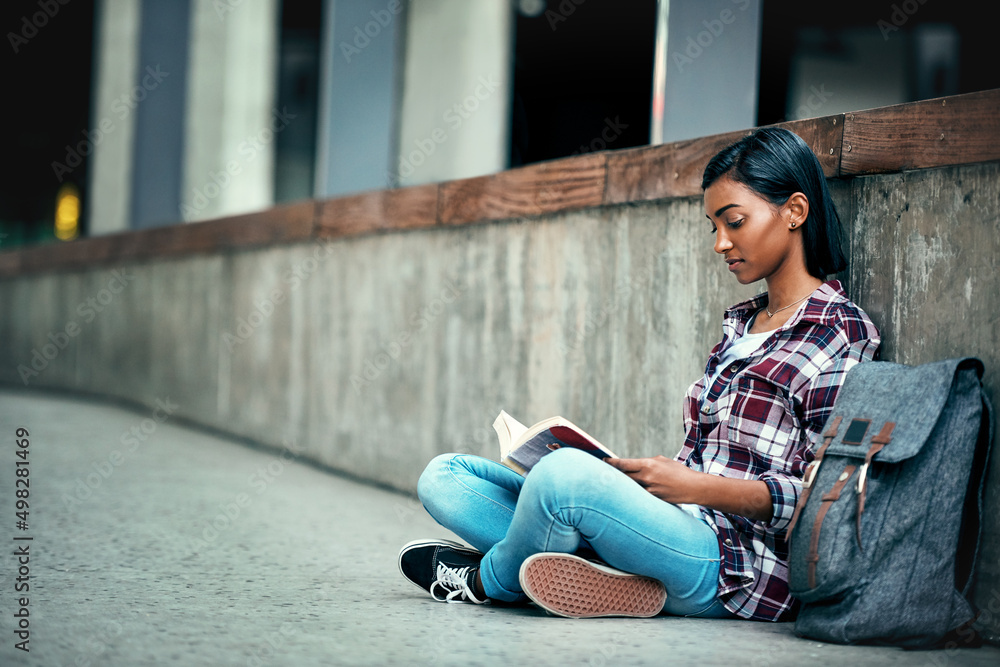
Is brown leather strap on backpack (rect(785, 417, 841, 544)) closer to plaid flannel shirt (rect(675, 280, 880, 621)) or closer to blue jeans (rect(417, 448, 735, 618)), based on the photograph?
plaid flannel shirt (rect(675, 280, 880, 621))

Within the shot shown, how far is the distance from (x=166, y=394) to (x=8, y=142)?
620 inches

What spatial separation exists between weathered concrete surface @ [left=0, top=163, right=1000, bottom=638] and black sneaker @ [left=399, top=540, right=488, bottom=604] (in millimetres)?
980

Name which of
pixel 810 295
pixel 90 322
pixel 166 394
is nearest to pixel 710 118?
pixel 810 295

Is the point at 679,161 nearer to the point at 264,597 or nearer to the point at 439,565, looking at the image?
the point at 439,565

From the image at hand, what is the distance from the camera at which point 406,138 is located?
7176 mm

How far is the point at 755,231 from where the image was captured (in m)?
2.85

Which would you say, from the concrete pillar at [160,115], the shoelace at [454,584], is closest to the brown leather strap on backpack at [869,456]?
the shoelace at [454,584]

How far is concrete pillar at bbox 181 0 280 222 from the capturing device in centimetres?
1045

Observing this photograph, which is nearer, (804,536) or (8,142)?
(804,536)

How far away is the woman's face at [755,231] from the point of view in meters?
2.84

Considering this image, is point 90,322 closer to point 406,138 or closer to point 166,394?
point 166,394

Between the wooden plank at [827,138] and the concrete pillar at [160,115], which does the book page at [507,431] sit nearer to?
the wooden plank at [827,138]

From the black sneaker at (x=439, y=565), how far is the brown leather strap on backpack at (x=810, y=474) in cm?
97

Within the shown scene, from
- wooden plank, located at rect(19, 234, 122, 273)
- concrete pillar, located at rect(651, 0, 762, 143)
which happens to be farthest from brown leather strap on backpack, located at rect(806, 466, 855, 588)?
wooden plank, located at rect(19, 234, 122, 273)
